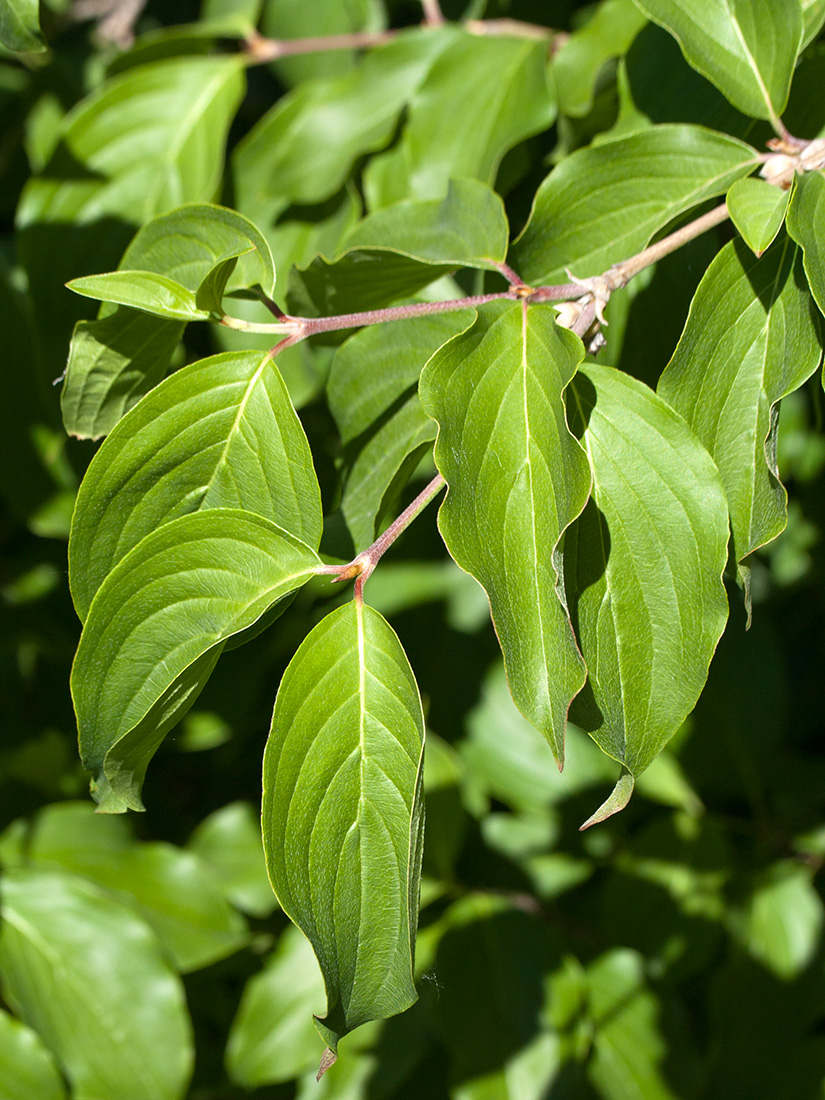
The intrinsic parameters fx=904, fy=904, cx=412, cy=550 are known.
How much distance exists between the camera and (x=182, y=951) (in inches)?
47.2

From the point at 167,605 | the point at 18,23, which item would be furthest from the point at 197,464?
the point at 18,23

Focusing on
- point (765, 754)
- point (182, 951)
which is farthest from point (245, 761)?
point (765, 754)

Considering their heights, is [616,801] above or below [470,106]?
below

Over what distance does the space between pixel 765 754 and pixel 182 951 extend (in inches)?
35.5

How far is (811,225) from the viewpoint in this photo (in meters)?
0.56

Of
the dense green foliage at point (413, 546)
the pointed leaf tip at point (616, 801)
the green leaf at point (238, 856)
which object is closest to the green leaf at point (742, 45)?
the dense green foliage at point (413, 546)

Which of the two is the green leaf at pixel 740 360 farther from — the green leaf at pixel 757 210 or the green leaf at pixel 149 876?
the green leaf at pixel 149 876

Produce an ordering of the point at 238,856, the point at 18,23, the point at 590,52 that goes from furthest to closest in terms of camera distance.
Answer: the point at 238,856 < the point at 590,52 < the point at 18,23

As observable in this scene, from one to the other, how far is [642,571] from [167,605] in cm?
31

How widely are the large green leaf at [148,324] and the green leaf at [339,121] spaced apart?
37 cm

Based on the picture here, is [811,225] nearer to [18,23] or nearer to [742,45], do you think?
[742,45]

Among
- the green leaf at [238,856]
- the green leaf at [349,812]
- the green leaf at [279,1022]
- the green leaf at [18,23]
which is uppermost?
the green leaf at [18,23]

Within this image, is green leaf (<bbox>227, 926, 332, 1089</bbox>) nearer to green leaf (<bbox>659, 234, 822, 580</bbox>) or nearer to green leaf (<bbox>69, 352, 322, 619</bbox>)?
green leaf (<bbox>69, 352, 322, 619</bbox>)

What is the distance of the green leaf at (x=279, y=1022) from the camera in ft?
3.92
